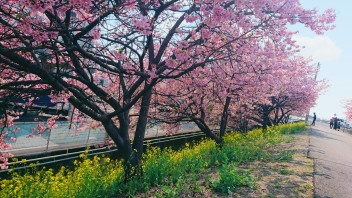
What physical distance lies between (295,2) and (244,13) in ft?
3.18

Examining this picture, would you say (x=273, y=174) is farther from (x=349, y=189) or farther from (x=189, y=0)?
(x=189, y=0)

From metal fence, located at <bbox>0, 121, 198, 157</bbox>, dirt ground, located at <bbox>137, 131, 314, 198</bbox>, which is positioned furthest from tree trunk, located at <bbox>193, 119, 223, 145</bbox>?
metal fence, located at <bbox>0, 121, 198, 157</bbox>

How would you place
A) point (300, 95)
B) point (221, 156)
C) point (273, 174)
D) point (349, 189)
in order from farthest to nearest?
point (300, 95)
point (221, 156)
point (273, 174)
point (349, 189)

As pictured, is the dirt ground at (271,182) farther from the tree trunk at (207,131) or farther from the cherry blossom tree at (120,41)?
the tree trunk at (207,131)

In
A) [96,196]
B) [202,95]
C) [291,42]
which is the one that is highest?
[291,42]

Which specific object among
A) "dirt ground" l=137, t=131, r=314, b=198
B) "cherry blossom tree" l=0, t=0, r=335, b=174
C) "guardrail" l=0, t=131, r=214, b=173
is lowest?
"guardrail" l=0, t=131, r=214, b=173

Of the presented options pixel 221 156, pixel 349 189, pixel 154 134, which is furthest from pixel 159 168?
pixel 154 134

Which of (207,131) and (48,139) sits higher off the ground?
(207,131)

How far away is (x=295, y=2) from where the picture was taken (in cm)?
550

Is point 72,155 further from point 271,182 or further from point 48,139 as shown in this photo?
point 271,182

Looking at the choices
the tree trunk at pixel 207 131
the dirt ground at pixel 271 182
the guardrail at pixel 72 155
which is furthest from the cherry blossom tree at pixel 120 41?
the tree trunk at pixel 207 131

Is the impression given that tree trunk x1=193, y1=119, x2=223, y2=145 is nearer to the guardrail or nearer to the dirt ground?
the guardrail

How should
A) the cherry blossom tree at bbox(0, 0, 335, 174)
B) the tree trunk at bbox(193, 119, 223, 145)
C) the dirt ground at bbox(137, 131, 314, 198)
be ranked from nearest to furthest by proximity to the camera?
the cherry blossom tree at bbox(0, 0, 335, 174) → the dirt ground at bbox(137, 131, 314, 198) → the tree trunk at bbox(193, 119, 223, 145)

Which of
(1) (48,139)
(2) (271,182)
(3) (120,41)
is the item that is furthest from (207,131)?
(3) (120,41)
